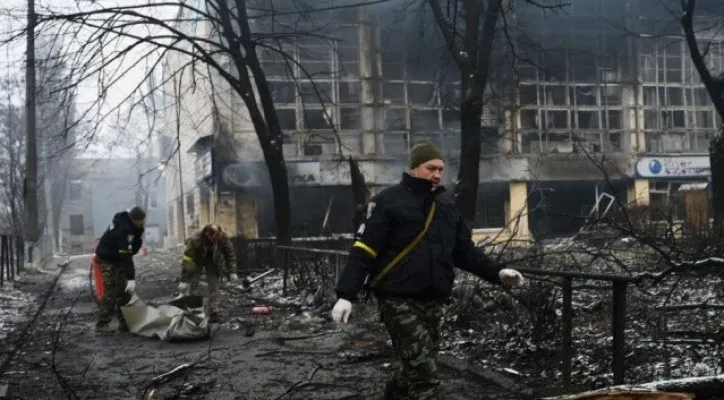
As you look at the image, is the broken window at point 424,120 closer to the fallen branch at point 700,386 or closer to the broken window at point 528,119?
the broken window at point 528,119

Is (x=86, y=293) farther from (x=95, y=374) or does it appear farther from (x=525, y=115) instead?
(x=525, y=115)

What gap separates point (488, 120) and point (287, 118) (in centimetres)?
835

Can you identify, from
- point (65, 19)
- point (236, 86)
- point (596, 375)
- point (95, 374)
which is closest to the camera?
point (596, 375)

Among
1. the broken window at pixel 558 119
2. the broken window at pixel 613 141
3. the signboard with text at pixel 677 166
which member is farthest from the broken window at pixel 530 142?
the signboard with text at pixel 677 166

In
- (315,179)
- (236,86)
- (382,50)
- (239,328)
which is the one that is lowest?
(239,328)

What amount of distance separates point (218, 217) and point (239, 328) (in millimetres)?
17442

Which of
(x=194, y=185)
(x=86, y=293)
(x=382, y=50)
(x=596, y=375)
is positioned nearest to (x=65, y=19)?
(x=86, y=293)

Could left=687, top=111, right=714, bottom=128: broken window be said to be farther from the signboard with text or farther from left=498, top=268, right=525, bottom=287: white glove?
left=498, top=268, right=525, bottom=287: white glove

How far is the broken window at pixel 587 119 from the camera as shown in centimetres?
3033

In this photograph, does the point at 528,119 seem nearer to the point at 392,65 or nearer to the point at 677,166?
A: the point at 392,65

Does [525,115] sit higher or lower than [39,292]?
higher

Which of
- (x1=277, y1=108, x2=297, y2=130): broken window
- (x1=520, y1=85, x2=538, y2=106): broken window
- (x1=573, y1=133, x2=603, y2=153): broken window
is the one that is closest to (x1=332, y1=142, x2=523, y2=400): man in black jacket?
(x1=277, y1=108, x2=297, y2=130): broken window

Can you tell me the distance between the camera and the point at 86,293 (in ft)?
49.0

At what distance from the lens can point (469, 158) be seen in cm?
1252
